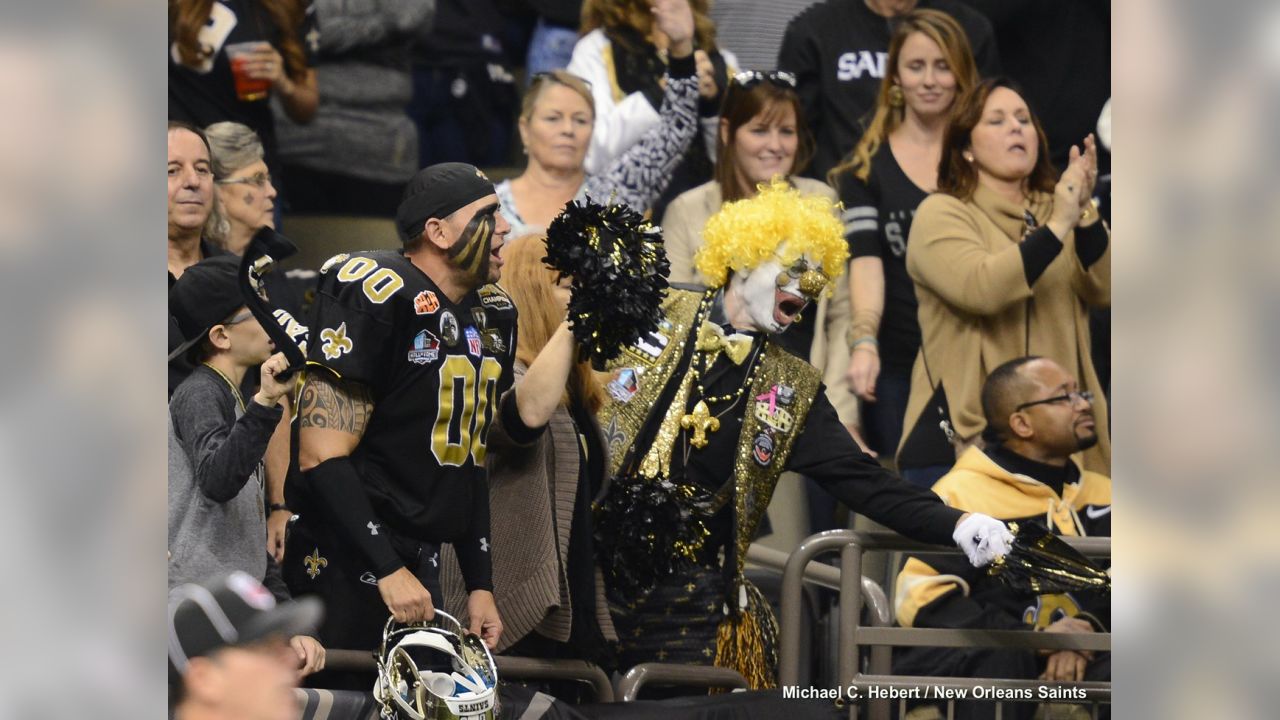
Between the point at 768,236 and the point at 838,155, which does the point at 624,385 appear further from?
the point at 838,155

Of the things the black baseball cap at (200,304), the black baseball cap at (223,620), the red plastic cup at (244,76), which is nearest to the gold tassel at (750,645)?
the black baseball cap at (200,304)

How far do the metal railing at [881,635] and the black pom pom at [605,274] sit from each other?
94 centimetres

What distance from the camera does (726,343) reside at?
484cm

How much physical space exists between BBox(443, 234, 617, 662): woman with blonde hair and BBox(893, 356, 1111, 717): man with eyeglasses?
1091mm

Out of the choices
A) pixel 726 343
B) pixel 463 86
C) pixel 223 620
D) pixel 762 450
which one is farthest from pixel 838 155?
pixel 223 620

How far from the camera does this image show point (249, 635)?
2.51 metres

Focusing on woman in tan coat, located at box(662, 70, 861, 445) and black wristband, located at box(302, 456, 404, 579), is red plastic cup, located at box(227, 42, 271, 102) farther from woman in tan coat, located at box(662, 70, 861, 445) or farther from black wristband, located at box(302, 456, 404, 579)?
black wristband, located at box(302, 456, 404, 579)

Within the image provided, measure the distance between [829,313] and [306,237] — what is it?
1729mm

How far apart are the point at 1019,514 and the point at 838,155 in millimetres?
1437

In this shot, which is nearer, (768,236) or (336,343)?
(336,343)

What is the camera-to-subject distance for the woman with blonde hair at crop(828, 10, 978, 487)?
5746 mm

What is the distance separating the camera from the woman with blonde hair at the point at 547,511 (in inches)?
160
